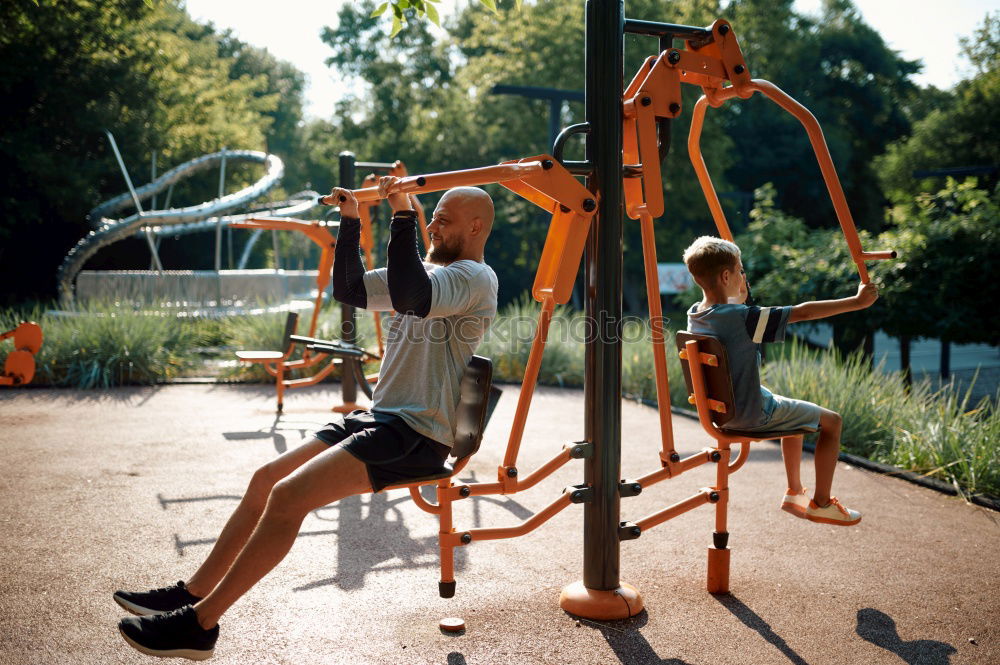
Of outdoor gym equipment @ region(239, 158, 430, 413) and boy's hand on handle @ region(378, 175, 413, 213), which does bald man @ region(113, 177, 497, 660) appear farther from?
outdoor gym equipment @ region(239, 158, 430, 413)

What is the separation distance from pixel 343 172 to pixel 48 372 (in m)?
4.43

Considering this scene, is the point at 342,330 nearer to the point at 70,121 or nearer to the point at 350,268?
the point at 350,268

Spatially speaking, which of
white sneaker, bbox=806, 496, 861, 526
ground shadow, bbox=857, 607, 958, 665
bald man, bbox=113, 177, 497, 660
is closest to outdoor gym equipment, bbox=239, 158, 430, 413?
bald man, bbox=113, 177, 497, 660

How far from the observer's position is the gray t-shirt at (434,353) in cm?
288

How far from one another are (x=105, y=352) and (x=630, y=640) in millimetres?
7784

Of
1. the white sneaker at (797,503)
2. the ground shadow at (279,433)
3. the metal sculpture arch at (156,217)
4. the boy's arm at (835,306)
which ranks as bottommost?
the ground shadow at (279,433)

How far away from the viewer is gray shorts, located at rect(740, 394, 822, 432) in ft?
11.1

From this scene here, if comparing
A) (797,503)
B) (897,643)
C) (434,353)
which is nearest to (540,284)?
(434,353)

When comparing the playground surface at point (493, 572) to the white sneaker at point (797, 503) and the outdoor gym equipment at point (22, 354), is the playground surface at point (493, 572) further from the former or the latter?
the outdoor gym equipment at point (22, 354)

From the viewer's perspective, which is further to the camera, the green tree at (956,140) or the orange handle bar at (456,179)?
the green tree at (956,140)

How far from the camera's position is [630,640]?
3.09 metres

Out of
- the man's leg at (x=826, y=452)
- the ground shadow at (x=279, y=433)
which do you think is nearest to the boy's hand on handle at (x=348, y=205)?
the man's leg at (x=826, y=452)

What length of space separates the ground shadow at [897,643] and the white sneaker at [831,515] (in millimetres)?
365

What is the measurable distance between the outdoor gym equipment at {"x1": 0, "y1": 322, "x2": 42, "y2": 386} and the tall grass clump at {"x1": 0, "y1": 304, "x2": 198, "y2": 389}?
388 centimetres
